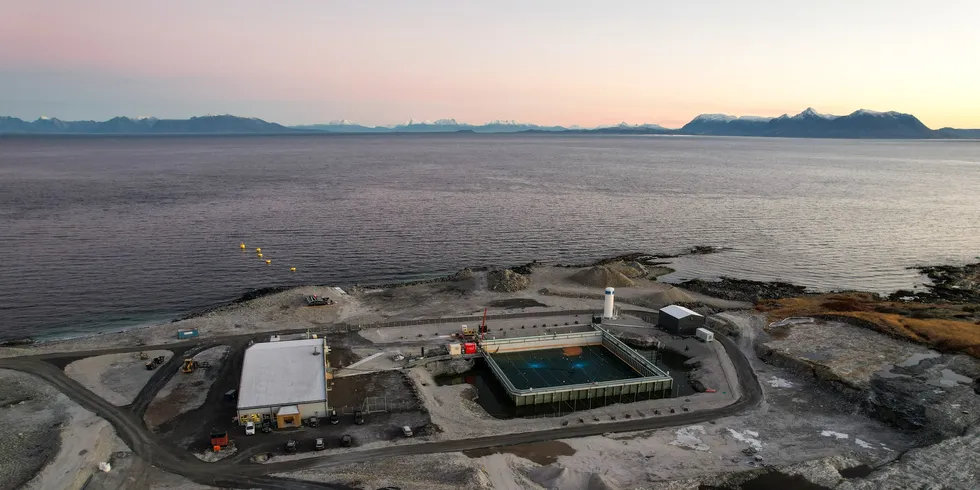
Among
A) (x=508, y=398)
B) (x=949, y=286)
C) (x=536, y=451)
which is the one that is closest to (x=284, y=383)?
(x=508, y=398)

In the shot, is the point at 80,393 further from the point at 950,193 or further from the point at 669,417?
the point at 950,193

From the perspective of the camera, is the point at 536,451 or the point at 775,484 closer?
the point at 775,484

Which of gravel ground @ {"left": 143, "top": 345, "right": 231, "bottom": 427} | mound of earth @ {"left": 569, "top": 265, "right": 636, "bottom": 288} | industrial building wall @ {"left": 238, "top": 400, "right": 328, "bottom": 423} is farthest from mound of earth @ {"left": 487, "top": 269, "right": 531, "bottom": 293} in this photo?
industrial building wall @ {"left": 238, "top": 400, "right": 328, "bottom": 423}

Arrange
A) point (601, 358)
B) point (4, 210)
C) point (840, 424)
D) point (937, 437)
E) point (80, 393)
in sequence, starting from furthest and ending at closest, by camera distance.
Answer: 1. point (4, 210)
2. point (601, 358)
3. point (80, 393)
4. point (840, 424)
5. point (937, 437)

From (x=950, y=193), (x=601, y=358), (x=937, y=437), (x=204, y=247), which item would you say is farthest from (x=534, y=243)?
(x=950, y=193)

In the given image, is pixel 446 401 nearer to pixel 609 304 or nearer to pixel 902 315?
pixel 609 304

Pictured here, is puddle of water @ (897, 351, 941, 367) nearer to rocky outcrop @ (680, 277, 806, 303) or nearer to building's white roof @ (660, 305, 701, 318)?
building's white roof @ (660, 305, 701, 318)

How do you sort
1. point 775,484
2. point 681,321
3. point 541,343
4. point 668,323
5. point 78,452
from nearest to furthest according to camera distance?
point 775,484 → point 78,452 → point 541,343 → point 681,321 → point 668,323

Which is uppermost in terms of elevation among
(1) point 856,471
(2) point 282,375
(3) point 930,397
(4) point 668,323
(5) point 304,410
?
(2) point 282,375
